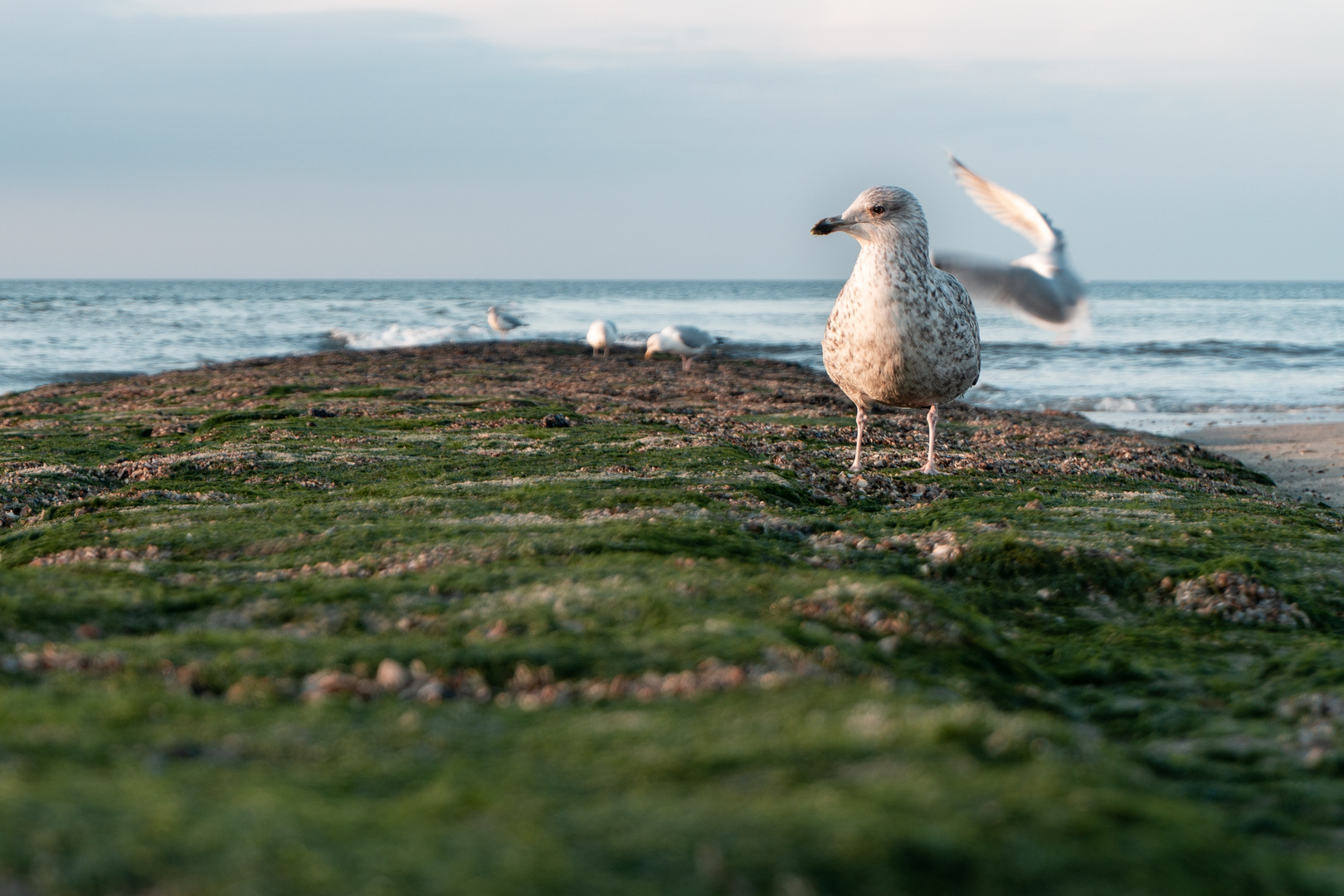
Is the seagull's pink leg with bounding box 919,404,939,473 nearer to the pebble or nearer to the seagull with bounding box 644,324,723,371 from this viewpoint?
the pebble

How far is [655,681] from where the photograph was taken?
137 inches

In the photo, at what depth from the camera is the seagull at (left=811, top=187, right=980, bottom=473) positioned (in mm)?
8203

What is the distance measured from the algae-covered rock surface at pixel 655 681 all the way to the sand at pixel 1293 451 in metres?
4.58

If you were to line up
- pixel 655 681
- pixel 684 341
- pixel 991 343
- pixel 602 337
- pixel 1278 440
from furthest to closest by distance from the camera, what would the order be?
pixel 991 343
pixel 602 337
pixel 684 341
pixel 1278 440
pixel 655 681

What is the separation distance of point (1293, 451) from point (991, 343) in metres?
24.7

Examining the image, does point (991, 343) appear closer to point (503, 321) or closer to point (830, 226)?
point (503, 321)

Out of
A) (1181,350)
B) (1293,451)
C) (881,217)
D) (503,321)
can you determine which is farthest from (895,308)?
(1181,350)

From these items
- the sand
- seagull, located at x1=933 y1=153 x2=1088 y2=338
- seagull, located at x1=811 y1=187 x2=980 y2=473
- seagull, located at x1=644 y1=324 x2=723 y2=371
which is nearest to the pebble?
seagull, located at x1=811 y1=187 x2=980 y2=473

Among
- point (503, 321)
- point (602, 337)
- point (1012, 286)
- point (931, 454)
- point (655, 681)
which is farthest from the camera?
point (503, 321)

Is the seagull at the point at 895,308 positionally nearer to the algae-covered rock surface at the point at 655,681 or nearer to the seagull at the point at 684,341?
the algae-covered rock surface at the point at 655,681

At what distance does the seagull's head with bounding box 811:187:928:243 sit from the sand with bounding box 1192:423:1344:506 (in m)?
6.58

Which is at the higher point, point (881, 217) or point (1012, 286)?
point (881, 217)

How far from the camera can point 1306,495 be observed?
39.5 ft

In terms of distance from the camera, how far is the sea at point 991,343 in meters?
23.6
